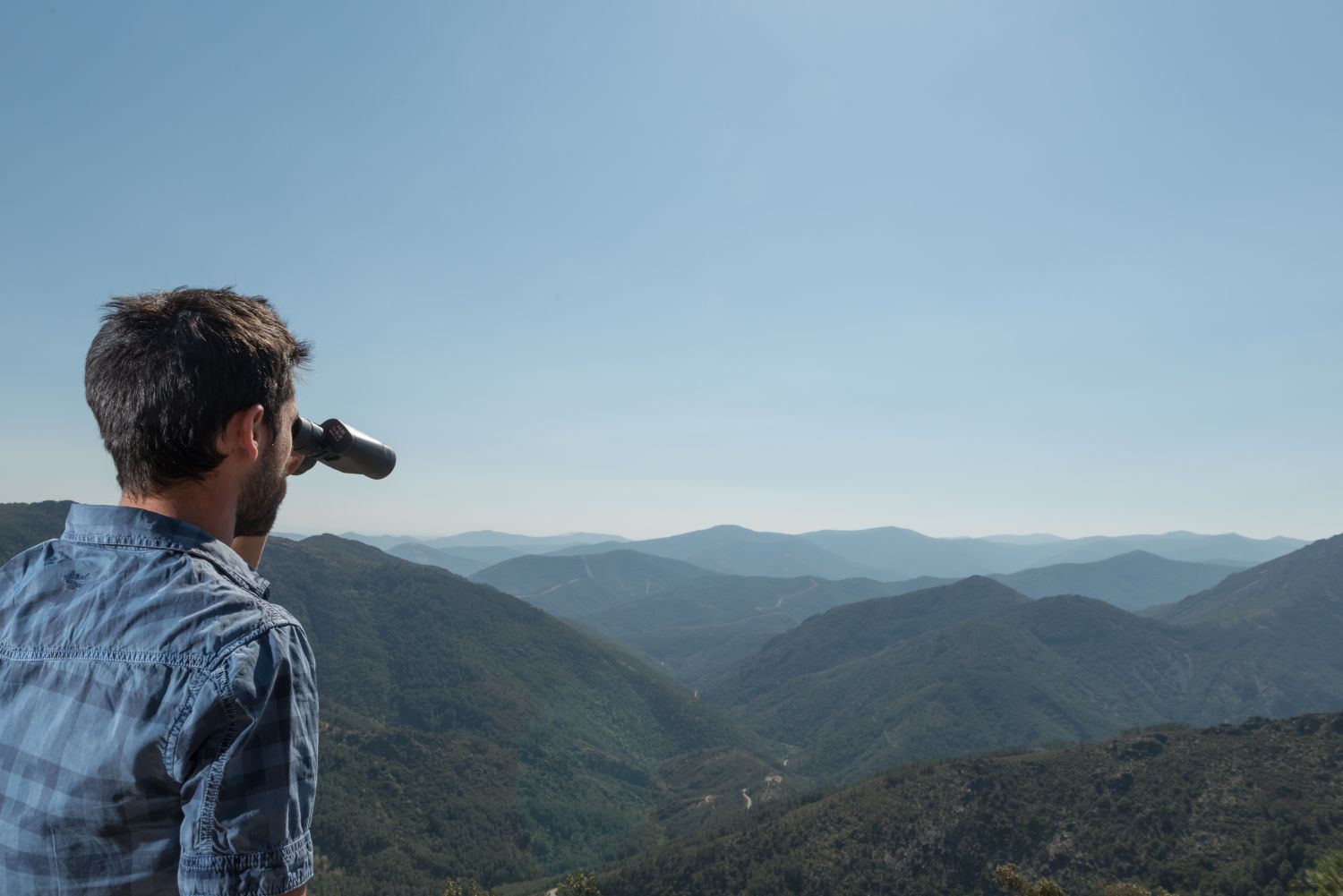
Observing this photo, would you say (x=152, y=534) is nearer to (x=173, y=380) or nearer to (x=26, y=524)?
(x=173, y=380)

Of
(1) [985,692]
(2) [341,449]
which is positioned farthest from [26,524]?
(1) [985,692]

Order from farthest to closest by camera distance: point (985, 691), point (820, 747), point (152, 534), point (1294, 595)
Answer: point (1294, 595) < point (985, 691) < point (820, 747) < point (152, 534)

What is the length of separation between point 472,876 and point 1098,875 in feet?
205

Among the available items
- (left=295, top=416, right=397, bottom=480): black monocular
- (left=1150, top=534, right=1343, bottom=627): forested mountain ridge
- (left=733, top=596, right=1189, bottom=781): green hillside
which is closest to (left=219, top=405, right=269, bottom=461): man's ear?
(left=295, top=416, right=397, bottom=480): black monocular

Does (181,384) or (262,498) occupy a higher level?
(181,384)

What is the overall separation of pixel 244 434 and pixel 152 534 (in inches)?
14.1

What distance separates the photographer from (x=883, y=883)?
4756 centimetres

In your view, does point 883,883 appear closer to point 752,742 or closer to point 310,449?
point 310,449

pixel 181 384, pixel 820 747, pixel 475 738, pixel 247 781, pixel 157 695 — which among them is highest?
Result: pixel 181 384

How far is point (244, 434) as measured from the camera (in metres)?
1.99

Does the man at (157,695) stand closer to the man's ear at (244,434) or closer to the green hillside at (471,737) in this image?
the man's ear at (244,434)

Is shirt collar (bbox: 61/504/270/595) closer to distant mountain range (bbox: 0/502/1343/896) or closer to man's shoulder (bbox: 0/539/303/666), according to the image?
man's shoulder (bbox: 0/539/303/666)

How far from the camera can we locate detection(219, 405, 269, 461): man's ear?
196cm

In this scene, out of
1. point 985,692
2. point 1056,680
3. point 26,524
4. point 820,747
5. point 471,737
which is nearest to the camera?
point 471,737
